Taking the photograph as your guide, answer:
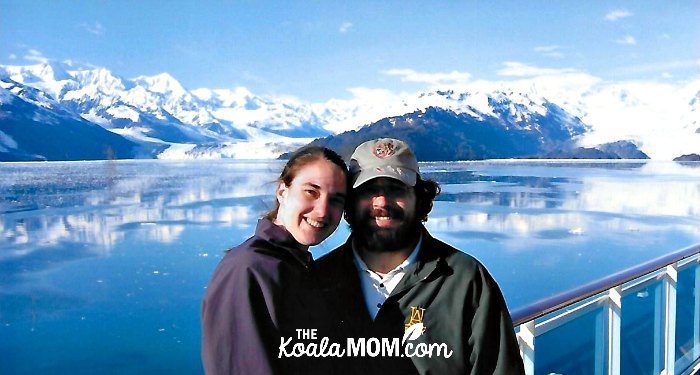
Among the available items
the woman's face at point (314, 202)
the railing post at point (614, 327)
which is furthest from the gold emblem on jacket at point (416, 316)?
the railing post at point (614, 327)

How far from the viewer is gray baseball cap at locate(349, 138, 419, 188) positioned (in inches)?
39.7

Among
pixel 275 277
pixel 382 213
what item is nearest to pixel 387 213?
pixel 382 213

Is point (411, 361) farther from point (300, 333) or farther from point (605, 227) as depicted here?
point (605, 227)

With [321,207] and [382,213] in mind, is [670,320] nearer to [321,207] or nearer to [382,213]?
[382,213]

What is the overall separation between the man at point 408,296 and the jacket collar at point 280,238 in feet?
0.20

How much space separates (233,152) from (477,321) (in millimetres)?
14262

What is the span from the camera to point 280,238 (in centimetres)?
98

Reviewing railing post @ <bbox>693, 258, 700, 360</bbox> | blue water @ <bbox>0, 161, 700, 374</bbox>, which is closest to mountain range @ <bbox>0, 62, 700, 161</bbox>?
blue water @ <bbox>0, 161, 700, 374</bbox>

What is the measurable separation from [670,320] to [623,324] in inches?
23.6

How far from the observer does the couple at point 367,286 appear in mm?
986

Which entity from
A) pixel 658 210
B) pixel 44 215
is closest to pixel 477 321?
pixel 44 215

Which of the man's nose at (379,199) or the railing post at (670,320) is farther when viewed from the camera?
the railing post at (670,320)

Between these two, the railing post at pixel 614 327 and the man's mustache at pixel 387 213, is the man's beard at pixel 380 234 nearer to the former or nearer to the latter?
the man's mustache at pixel 387 213

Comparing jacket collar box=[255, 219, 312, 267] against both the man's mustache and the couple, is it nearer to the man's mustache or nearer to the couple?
the couple
